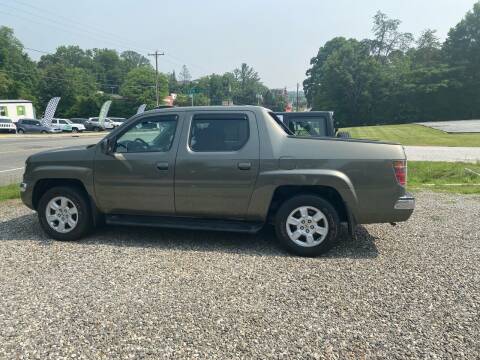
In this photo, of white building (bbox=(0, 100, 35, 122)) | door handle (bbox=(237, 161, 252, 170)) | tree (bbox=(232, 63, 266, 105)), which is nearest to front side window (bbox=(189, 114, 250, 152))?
door handle (bbox=(237, 161, 252, 170))

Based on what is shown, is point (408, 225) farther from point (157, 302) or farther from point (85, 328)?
point (85, 328)

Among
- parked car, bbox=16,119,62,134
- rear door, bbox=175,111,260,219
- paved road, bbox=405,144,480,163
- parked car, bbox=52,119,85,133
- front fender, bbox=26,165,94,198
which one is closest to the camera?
rear door, bbox=175,111,260,219

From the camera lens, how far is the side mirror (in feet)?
16.6

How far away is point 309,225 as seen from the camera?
4.61 m

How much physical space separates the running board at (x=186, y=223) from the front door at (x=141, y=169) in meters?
0.09

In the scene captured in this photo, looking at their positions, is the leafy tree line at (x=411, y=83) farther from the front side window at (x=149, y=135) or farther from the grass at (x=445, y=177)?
the front side window at (x=149, y=135)

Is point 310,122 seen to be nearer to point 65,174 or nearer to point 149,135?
point 149,135

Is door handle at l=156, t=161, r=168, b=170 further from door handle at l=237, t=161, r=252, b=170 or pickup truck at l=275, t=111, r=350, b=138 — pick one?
pickup truck at l=275, t=111, r=350, b=138

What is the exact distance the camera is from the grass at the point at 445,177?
8.99 metres

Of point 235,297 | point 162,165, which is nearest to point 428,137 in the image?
point 162,165

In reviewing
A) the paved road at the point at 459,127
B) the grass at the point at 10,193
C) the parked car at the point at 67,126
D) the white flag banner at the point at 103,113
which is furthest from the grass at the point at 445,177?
the white flag banner at the point at 103,113

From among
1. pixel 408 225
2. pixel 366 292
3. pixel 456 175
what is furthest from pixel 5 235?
pixel 456 175

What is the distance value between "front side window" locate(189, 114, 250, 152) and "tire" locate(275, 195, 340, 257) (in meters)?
0.97

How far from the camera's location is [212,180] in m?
4.73
